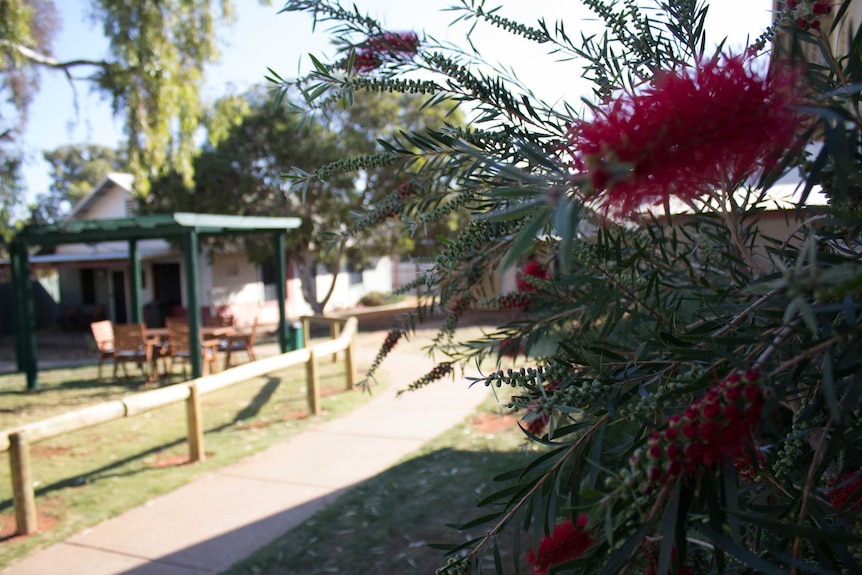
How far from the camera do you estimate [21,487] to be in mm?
4492

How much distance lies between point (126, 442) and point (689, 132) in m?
7.51

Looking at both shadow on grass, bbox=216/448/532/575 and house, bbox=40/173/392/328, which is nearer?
shadow on grass, bbox=216/448/532/575

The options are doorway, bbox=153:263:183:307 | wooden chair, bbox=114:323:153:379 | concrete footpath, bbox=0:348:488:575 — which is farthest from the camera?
doorway, bbox=153:263:183:307

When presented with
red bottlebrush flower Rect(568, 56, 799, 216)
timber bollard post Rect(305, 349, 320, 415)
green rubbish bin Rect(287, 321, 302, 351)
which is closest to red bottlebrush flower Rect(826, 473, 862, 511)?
red bottlebrush flower Rect(568, 56, 799, 216)

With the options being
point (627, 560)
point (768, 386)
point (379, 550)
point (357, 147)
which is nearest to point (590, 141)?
point (768, 386)

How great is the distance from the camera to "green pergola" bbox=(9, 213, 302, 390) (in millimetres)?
A: 9625

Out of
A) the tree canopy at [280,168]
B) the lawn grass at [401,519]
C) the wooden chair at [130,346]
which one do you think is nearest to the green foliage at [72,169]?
the tree canopy at [280,168]

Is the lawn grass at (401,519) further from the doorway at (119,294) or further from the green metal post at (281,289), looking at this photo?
the doorway at (119,294)

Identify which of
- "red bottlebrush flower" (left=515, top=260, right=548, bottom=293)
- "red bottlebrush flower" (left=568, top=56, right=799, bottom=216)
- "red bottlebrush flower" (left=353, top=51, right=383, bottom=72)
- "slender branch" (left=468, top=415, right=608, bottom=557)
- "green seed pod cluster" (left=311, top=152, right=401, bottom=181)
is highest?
"red bottlebrush flower" (left=353, top=51, right=383, bottom=72)

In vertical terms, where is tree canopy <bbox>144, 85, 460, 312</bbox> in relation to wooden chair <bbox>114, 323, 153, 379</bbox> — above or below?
above

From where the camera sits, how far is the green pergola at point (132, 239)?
9.62m

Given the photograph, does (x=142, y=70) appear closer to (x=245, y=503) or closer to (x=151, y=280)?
(x=245, y=503)

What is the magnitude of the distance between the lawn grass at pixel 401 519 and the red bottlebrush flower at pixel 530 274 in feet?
3.90

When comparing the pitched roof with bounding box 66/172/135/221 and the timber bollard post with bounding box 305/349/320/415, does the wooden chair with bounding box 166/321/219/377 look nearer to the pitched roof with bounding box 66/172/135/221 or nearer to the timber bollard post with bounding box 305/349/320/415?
the timber bollard post with bounding box 305/349/320/415
